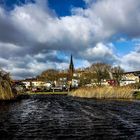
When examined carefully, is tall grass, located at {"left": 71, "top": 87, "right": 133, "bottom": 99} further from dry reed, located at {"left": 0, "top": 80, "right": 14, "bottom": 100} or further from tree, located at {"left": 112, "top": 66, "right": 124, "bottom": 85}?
tree, located at {"left": 112, "top": 66, "right": 124, "bottom": 85}

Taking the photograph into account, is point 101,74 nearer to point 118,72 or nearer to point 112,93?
point 118,72

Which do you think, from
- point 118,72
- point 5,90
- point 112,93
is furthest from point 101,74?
point 5,90

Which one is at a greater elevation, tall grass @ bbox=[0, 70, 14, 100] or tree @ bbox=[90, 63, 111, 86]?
tree @ bbox=[90, 63, 111, 86]

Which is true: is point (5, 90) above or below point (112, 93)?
above

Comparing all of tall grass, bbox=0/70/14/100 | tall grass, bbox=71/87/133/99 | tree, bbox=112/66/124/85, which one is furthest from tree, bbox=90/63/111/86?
tall grass, bbox=0/70/14/100

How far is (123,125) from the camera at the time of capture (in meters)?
29.0

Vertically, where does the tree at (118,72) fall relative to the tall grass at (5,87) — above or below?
above

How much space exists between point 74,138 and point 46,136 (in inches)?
77.3

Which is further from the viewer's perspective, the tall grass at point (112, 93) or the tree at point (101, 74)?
the tree at point (101, 74)

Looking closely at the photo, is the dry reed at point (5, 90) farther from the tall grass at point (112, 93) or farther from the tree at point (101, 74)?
the tree at point (101, 74)

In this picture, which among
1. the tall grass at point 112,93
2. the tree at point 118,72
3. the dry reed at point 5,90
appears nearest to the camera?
the dry reed at point 5,90

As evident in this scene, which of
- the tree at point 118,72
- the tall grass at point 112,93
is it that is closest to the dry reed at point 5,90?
the tall grass at point 112,93

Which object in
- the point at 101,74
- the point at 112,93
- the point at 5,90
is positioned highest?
the point at 101,74

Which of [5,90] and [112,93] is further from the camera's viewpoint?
[112,93]
